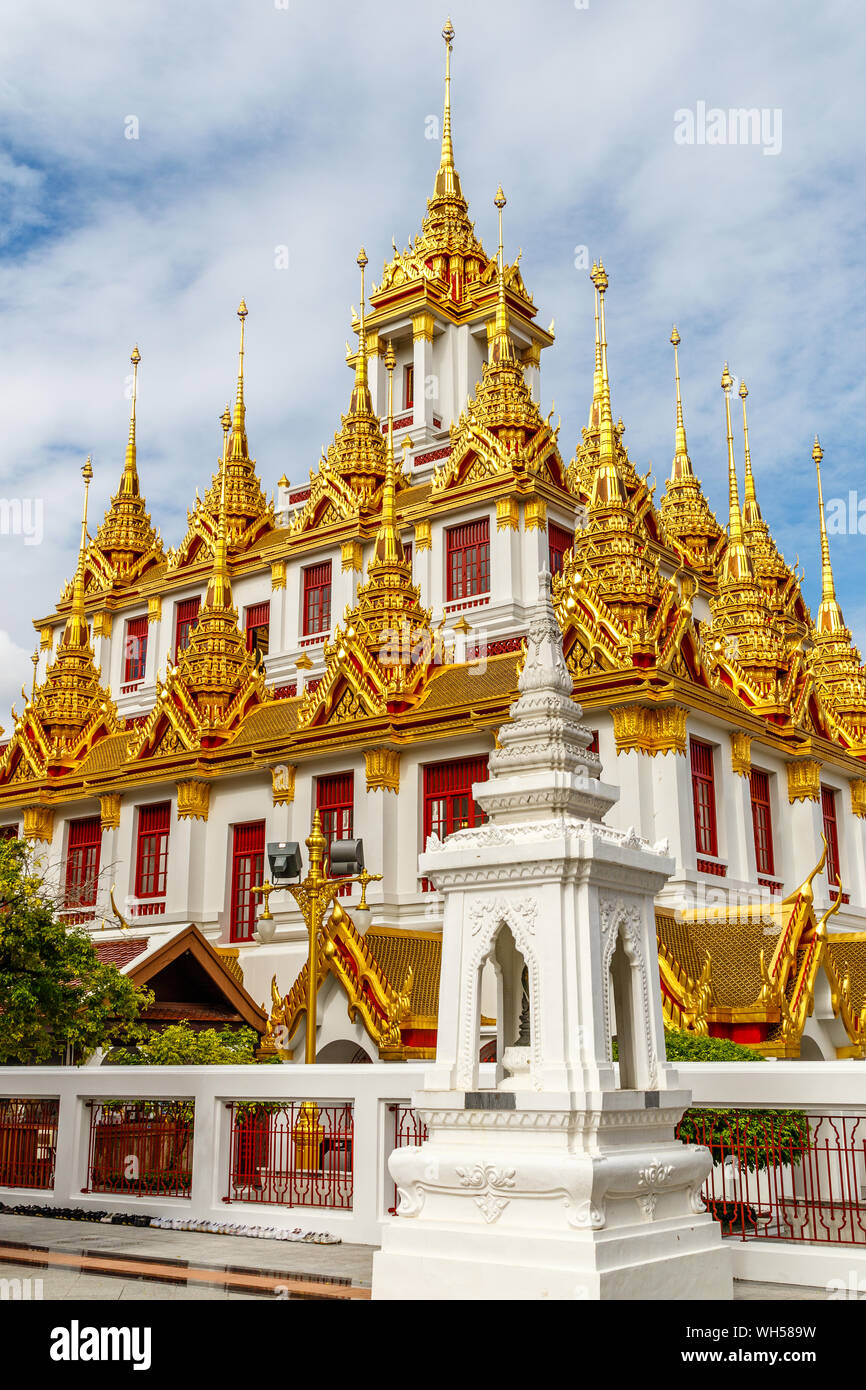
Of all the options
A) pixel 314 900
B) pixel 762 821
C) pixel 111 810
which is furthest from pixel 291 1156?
pixel 111 810

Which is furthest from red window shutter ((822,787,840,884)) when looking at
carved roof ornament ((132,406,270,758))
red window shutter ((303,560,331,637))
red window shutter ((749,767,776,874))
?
red window shutter ((303,560,331,637))

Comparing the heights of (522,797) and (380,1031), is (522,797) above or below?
above

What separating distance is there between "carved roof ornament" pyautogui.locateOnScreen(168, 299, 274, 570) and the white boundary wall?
21685 millimetres

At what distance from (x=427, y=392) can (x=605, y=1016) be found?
2919cm

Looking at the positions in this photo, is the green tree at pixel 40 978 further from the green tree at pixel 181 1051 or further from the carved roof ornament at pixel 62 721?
the carved roof ornament at pixel 62 721

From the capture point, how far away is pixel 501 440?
29547mm

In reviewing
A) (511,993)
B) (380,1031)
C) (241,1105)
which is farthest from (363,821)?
(511,993)

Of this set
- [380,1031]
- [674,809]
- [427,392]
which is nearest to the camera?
[380,1031]

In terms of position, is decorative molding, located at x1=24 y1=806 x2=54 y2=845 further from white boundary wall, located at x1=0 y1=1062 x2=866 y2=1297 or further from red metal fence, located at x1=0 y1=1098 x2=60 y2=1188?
red metal fence, located at x1=0 y1=1098 x2=60 y2=1188

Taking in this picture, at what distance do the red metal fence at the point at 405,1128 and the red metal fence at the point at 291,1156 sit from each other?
1.85 feet

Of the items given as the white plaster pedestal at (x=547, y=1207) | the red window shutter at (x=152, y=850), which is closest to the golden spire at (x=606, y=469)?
the red window shutter at (x=152, y=850)

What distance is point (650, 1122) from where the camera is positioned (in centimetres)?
883

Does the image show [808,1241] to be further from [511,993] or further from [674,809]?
[674,809]

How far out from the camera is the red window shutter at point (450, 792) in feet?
76.0
